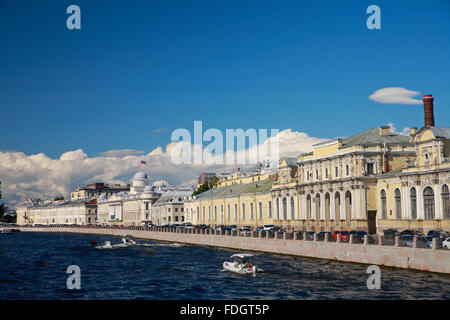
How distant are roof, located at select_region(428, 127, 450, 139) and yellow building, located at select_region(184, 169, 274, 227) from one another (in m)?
29.7

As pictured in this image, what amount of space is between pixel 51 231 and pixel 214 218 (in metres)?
77.4

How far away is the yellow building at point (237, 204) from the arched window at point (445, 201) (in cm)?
3202

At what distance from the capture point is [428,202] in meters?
49.8

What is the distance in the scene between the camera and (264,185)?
8575 centimetres

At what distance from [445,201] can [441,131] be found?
760 centimetres

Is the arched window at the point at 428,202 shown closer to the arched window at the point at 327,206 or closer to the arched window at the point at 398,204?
the arched window at the point at 398,204

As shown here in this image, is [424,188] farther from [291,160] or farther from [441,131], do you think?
[291,160]

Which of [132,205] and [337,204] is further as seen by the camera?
[132,205]

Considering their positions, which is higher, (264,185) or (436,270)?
(264,185)

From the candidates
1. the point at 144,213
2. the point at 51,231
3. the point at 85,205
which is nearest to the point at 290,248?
the point at 144,213

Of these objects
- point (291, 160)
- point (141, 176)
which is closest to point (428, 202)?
point (291, 160)

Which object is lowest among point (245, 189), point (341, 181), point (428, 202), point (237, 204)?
point (428, 202)
